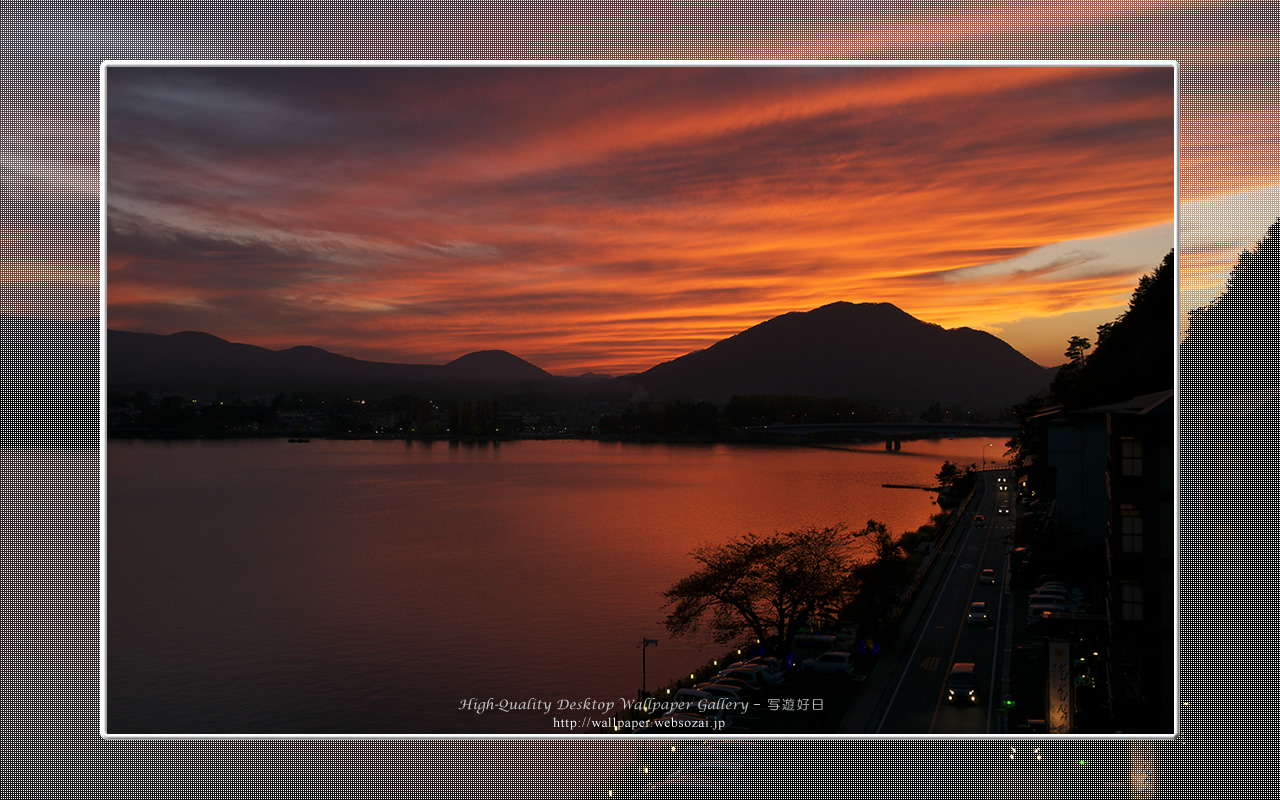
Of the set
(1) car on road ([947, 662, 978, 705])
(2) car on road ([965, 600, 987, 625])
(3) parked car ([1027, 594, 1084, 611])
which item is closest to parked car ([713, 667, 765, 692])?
(1) car on road ([947, 662, 978, 705])

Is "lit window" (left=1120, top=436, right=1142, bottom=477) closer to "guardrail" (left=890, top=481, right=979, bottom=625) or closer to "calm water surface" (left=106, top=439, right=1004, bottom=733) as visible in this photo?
"guardrail" (left=890, top=481, right=979, bottom=625)

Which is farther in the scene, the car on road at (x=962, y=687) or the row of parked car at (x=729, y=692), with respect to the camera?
the car on road at (x=962, y=687)

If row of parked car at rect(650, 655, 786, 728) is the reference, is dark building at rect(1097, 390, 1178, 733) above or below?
above

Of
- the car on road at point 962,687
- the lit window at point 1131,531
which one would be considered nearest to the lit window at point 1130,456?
the lit window at point 1131,531

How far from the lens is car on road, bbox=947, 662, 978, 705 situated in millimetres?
5570

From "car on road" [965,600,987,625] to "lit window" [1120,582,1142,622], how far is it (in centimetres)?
246

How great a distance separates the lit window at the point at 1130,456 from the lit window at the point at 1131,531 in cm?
23

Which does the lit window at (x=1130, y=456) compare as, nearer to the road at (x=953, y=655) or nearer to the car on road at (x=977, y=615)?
the road at (x=953, y=655)

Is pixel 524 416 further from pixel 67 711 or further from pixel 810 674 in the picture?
pixel 67 711

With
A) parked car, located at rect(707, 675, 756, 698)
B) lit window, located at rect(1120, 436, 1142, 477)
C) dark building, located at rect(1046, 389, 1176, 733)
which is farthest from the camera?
parked car, located at rect(707, 675, 756, 698)

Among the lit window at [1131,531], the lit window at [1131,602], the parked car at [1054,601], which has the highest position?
the lit window at [1131,531]

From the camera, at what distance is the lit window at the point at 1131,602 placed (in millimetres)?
5176

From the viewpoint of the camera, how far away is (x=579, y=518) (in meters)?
19.6

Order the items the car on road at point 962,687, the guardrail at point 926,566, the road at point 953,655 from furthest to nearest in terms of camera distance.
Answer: the guardrail at point 926,566 < the car on road at point 962,687 < the road at point 953,655
